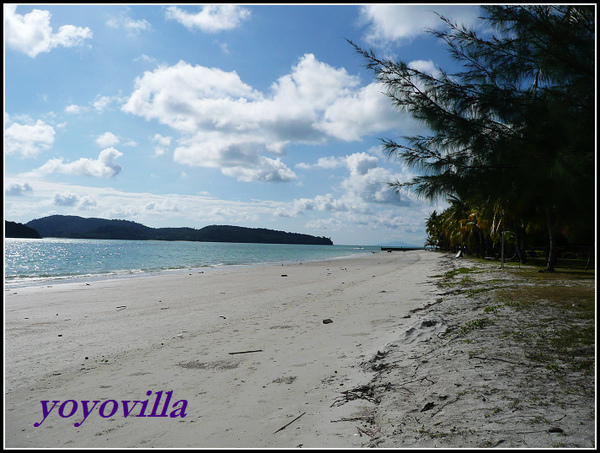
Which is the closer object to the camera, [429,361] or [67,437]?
[67,437]

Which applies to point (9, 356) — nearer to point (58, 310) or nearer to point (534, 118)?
point (58, 310)

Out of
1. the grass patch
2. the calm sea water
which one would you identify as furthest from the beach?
the calm sea water

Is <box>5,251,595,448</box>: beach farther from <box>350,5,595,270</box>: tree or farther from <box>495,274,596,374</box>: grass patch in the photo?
<box>350,5,595,270</box>: tree

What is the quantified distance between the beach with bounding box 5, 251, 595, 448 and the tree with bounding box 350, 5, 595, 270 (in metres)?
2.07

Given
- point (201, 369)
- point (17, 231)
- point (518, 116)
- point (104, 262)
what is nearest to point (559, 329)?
point (518, 116)

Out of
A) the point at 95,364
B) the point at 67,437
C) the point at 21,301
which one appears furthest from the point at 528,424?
the point at 21,301

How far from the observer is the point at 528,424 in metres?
2.99

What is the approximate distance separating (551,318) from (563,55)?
462 centimetres

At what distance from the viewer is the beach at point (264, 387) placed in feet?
10.6

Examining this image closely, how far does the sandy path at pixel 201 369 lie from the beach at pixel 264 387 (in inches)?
0.8

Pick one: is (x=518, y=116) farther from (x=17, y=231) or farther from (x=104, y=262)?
(x=17, y=231)

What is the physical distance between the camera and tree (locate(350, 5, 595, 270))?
3.90 m

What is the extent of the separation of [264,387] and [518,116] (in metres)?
4.59

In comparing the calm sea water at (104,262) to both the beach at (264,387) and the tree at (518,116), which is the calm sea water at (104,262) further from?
the tree at (518,116)
